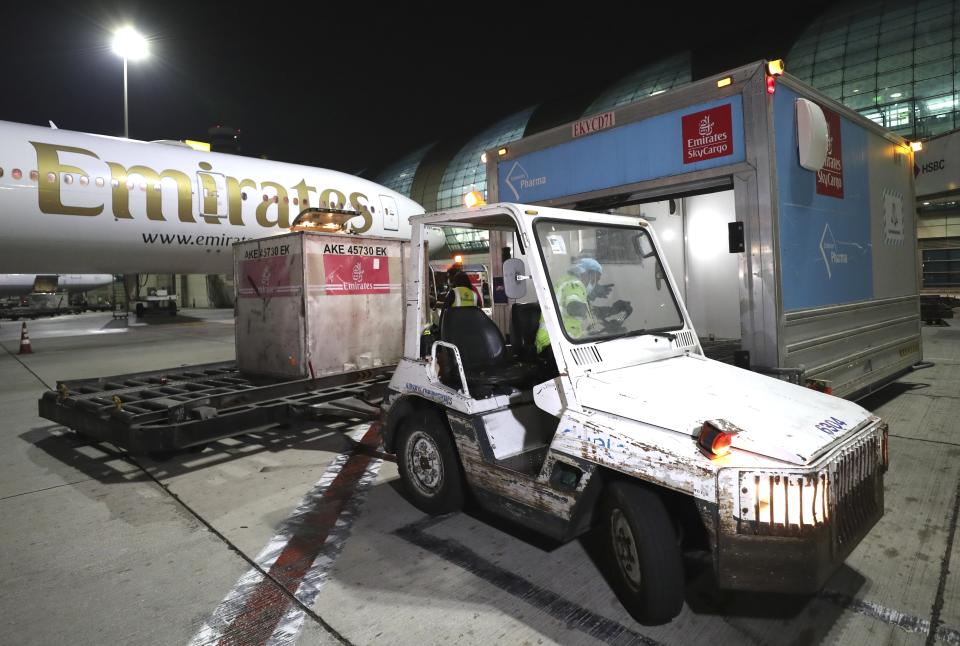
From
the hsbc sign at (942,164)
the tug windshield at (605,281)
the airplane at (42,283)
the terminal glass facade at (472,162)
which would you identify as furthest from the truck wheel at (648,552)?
the airplane at (42,283)

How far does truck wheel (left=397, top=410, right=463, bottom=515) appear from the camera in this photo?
3812 mm

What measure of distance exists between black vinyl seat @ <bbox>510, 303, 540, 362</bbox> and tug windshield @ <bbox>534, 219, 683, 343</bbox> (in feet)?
1.89

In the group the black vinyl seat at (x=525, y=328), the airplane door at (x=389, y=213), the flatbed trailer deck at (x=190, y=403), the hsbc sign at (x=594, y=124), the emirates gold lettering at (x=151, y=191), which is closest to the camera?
the black vinyl seat at (x=525, y=328)

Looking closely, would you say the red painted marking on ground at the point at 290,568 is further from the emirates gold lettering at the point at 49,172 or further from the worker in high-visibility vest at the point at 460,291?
the emirates gold lettering at the point at 49,172

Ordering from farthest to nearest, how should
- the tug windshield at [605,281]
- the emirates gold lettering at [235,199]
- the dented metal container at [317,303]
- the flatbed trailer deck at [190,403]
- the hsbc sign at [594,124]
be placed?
the emirates gold lettering at [235,199]
the dented metal container at [317,303]
the hsbc sign at [594,124]
the flatbed trailer deck at [190,403]
the tug windshield at [605,281]

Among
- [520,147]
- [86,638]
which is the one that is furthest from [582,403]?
[520,147]

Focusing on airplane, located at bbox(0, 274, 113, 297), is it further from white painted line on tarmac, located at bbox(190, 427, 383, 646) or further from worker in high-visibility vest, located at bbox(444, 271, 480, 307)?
white painted line on tarmac, located at bbox(190, 427, 383, 646)

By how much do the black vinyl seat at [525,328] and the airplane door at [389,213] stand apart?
1408cm

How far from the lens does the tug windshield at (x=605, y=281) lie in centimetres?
332

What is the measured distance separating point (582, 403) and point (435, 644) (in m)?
1.35

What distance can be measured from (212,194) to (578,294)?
12377 millimetres

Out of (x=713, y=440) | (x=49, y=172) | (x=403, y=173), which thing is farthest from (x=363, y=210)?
(x=403, y=173)

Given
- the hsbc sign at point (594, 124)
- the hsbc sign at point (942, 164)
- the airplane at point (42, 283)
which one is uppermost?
the hsbc sign at point (942, 164)

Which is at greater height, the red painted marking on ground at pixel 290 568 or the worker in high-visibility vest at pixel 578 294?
the worker in high-visibility vest at pixel 578 294
